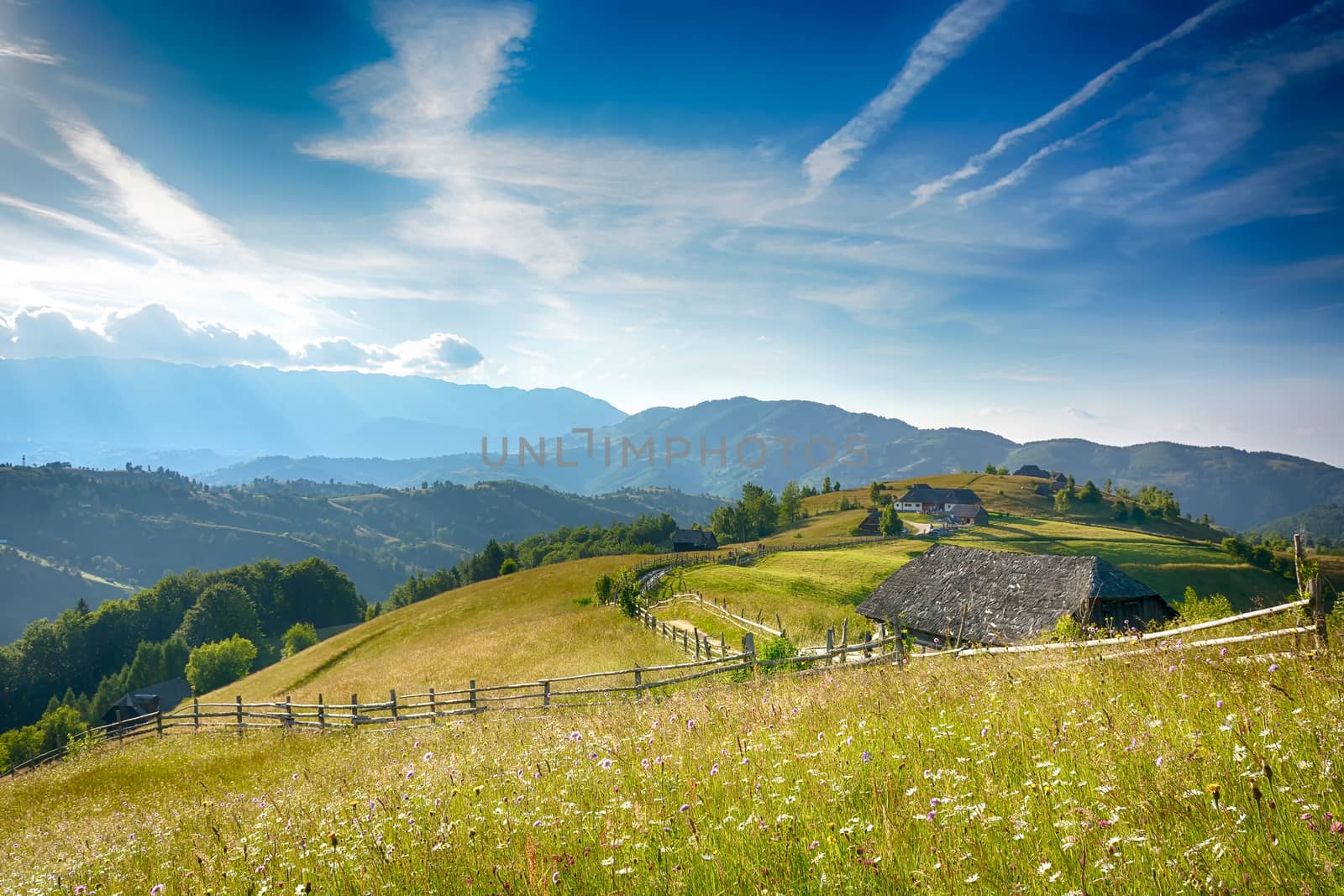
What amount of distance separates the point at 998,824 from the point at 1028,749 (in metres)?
1.56

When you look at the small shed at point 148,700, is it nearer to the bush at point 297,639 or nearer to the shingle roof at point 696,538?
the bush at point 297,639

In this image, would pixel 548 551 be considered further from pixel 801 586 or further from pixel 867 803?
pixel 867 803

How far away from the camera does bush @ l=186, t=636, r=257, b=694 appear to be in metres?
75.4

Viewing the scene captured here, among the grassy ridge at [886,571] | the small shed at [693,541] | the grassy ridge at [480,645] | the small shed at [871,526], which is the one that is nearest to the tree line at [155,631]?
the grassy ridge at [480,645]

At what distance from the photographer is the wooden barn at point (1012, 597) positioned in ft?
85.7

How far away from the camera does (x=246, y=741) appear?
24250 mm

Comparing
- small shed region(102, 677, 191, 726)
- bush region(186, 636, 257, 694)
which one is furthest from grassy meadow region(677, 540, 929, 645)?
small shed region(102, 677, 191, 726)

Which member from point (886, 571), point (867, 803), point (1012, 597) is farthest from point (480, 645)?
point (867, 803)

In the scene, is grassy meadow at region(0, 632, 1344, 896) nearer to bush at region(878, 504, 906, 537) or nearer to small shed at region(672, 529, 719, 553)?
bush at region(878, 504, 906, 537)

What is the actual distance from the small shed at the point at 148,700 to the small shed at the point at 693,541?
68311mm

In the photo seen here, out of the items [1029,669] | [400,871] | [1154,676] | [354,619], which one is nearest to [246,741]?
[400,871]

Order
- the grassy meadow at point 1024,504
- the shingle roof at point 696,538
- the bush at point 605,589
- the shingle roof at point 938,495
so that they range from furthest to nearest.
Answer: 1. the shingle roof at point 938,495
2. the grassy meadow at point 1024,504
3. the shingle roof at point 696,538
4. the bush at point 605,589

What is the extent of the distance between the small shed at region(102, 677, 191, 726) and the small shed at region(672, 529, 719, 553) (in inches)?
2689

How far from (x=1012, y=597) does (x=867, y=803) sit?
27170mm
